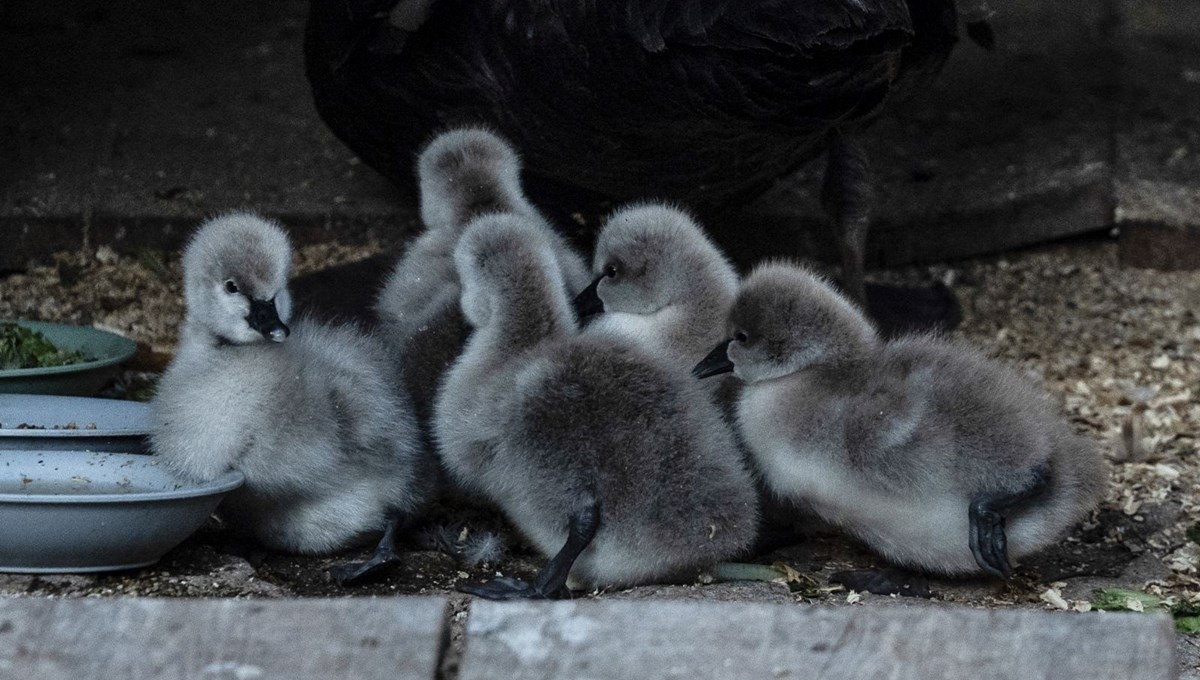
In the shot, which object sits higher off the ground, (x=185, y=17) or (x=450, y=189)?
(x=450, y=189)

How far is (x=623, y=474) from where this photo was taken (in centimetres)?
231

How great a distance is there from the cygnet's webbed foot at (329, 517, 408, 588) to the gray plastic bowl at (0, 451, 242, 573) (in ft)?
0.77

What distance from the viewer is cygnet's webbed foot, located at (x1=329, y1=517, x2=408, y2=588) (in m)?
2.42

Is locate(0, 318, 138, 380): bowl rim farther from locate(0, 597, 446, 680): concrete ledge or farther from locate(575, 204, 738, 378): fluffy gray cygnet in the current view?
locate(0, 597, 446, 680): concrete ledge

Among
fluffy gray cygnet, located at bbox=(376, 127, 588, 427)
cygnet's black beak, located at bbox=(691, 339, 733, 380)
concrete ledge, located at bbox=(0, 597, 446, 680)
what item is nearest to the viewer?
concrete ledge, located at bbox=(0, 597, 446, 680)

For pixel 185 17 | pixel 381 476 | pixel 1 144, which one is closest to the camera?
pixel 381 476

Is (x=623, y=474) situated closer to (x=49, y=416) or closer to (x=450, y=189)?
(x=450, y=189)

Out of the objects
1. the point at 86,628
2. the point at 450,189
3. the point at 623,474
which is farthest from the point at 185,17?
the point at 86,628

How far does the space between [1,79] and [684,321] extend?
295 centimetres

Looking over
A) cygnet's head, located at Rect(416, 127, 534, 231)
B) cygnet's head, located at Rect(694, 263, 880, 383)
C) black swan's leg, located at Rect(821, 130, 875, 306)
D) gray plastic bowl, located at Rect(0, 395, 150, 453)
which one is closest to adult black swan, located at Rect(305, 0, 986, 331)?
black swan's leg, located at Rect(821, 130, 875, 306)

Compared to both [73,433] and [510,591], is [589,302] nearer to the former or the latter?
[510,591]

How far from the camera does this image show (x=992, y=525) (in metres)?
2.35

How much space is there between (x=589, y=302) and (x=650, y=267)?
0.45ft

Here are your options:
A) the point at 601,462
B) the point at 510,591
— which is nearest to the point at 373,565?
the point at 510,591
